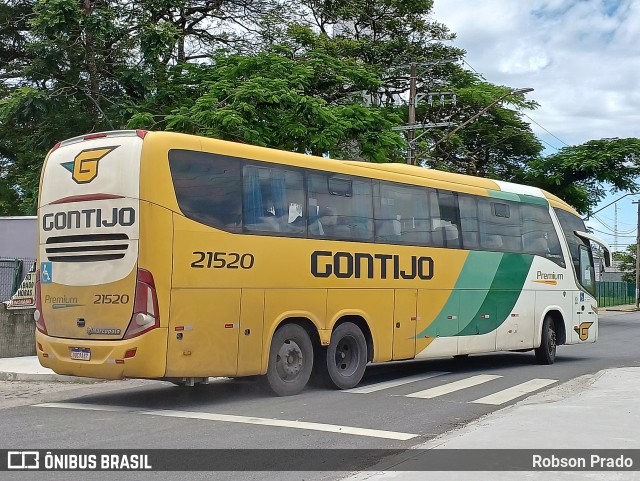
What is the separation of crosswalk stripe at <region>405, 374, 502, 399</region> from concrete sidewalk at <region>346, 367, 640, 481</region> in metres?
1.51

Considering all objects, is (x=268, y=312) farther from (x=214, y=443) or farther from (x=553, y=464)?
(x=553, y=464)

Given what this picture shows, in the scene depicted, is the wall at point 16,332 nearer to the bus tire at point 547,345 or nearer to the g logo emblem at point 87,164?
the g logo emblem at point 87,164

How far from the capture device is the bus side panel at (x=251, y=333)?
38.0ft

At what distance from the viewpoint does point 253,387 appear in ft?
43.9

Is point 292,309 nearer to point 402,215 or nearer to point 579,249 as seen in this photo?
point 402,215

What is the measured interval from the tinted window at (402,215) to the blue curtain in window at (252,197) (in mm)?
2743

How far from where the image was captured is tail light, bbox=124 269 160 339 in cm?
1053

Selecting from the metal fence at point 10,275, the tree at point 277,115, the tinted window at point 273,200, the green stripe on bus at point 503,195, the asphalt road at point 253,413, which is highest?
the tree at point 277,115

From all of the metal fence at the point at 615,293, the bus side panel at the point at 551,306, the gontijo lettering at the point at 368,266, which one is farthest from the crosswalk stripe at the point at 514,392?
the metal fence at the point at 615,293

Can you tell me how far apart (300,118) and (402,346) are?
409 inches

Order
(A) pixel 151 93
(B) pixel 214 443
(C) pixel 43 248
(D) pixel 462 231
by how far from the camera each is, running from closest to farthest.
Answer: (B) pixel 214 443
(C) pixel 43 248
(D) pixel 462 231
(A) pixel 151 93

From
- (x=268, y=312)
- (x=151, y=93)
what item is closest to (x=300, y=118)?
(x=151, y=93)

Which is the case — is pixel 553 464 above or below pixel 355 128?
below

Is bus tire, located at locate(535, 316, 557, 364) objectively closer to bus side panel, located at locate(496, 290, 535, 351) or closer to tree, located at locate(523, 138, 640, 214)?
bus side panel, located at locate(496, 290, 535, 351)
